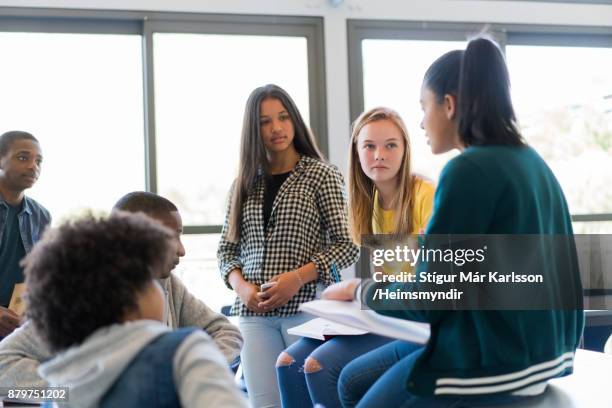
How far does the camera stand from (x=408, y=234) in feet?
6.64

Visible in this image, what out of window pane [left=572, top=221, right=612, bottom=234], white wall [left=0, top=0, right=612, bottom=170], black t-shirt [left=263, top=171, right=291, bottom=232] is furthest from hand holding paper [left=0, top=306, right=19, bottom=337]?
window pane [left=572, top=221, right=612, bottom=234]

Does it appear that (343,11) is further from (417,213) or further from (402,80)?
(417,213)

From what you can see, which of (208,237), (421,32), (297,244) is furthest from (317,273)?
(421,32)

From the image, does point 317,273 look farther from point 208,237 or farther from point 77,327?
point 208,237

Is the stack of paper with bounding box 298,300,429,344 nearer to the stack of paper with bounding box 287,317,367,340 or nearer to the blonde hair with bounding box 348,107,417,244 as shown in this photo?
the stack of paper with bounding box 287,317,367,340

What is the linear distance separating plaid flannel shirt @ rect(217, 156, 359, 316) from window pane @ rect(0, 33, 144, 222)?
6.22ft

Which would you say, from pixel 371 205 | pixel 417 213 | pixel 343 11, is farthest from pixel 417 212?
pixel 343 11

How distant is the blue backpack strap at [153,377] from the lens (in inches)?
37.0

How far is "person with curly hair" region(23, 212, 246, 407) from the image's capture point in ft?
3.08

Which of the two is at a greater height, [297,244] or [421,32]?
[421,32]

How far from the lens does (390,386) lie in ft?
4.39

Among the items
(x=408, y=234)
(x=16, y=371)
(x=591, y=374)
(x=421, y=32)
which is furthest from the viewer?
(x=421, y=32)

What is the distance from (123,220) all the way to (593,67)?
448cm

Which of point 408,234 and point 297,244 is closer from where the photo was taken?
point 408,234
